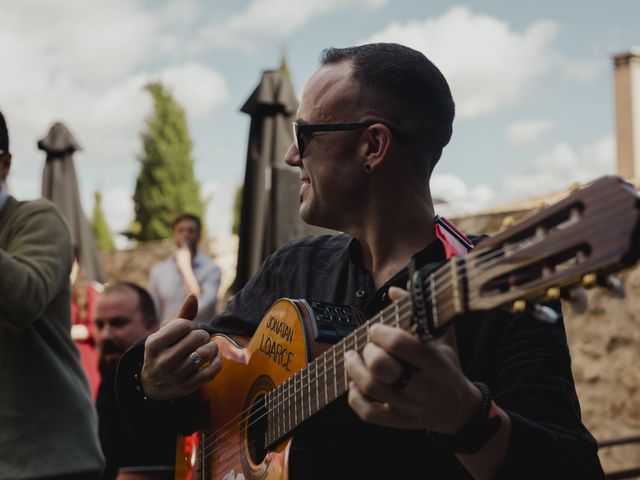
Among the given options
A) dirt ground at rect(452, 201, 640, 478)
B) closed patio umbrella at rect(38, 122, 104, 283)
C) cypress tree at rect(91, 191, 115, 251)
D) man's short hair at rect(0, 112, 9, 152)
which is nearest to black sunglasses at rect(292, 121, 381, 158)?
man's short hair at rect(0, 112, 9, 152)

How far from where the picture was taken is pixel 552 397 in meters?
1.66

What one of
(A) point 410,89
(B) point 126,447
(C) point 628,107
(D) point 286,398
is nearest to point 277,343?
(D) point 286,398

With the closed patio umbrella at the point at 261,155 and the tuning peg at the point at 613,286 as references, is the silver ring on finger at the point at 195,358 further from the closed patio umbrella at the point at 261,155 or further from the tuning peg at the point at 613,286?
the closed patio umbrella at the point at 261,155

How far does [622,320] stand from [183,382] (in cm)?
501

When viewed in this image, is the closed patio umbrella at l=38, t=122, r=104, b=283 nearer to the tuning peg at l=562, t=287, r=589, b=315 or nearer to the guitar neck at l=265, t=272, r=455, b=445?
the guitar neck at l=265, t=272, r=455, b=445

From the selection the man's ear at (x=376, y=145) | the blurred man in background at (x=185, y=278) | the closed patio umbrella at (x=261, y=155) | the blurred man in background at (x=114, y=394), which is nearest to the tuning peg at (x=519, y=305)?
the man's ear at (x=376, y=145)

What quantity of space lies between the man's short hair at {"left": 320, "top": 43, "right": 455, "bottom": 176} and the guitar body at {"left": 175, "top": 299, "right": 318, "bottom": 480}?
51 centimetres

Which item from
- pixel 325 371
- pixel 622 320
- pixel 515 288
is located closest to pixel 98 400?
pixel 325 371

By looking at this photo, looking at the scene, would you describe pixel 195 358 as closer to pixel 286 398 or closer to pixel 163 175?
pixel 286 398

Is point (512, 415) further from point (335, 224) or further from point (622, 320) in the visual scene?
point (622, 320)

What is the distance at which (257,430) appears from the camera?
211 cm

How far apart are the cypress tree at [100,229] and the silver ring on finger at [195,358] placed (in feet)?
105

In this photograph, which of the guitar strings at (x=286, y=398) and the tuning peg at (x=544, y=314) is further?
the guitar strings at (x=286, y=398)

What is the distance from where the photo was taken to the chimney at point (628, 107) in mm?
11359
